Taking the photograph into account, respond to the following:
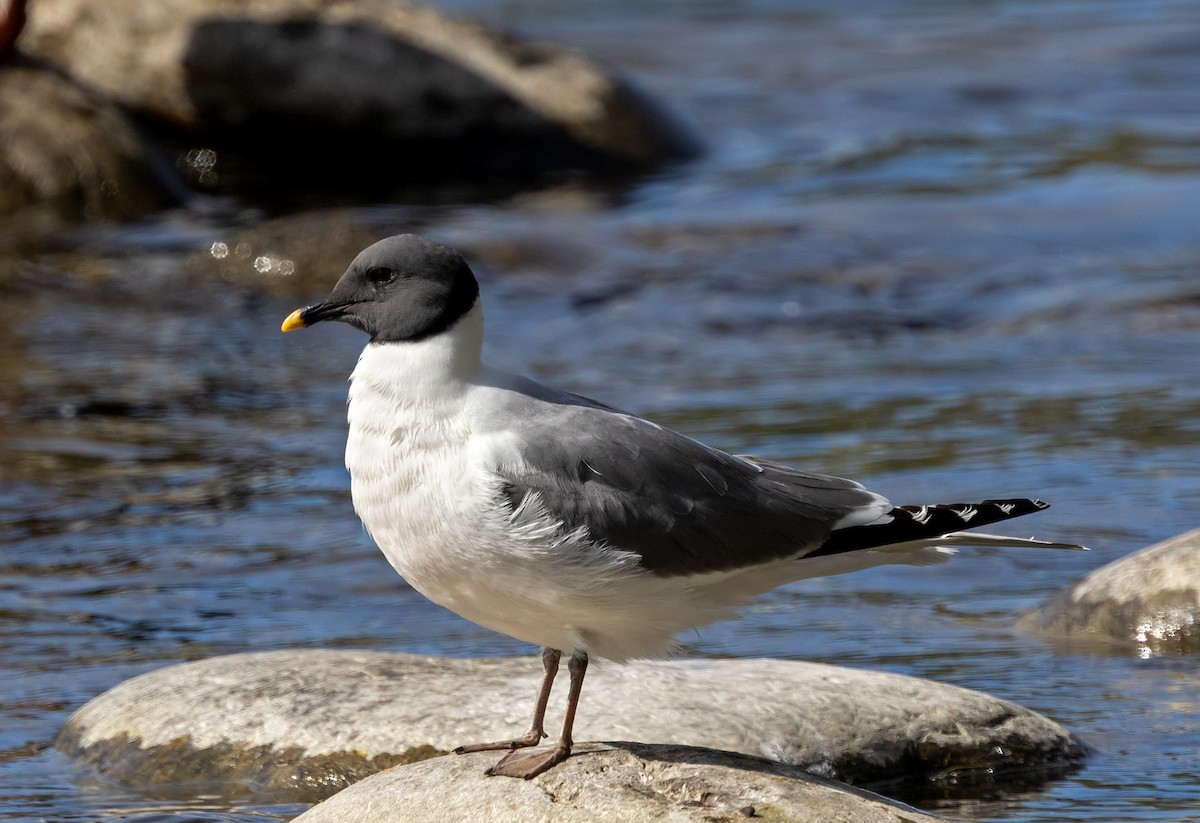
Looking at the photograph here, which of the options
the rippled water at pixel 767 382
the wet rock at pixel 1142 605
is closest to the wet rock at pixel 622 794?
the rippled water at pixel 767 382

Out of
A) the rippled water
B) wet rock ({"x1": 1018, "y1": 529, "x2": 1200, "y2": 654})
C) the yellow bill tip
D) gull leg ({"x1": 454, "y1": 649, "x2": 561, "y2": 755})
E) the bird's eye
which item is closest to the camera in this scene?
the bird's eye

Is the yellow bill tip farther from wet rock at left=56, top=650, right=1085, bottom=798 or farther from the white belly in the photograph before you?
wet rock at left=56, top=650, right=1085, bottom=798

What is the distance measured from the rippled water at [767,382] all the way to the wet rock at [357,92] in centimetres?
92

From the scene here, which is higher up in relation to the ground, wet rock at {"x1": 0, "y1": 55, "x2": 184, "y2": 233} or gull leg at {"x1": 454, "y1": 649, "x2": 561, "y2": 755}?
A: wet rock at {"x1": 0, "y1": 55, "x2": 184, "y2": 233}

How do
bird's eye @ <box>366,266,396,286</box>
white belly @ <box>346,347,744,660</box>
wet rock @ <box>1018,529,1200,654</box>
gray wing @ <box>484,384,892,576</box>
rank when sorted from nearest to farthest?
white belly @ <box>346,347,744,660</box> → gray wing @ <box>484,384,892,576</box> → bird's eye @ <box>366,266,396,286</box> → wet rock @ <box>1018,529,1200,654</box>

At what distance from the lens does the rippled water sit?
6.75 meters

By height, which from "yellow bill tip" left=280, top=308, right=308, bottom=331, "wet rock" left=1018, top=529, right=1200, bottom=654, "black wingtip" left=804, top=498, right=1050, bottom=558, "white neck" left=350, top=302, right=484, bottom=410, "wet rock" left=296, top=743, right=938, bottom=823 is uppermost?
"yellow bill tip" left=280, top=308, right=308, bottom=331

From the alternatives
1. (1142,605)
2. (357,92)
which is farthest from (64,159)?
(1142,605)

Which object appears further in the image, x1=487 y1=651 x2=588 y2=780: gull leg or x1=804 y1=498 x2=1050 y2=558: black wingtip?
x1=487 y1=651 x2=588 y2=780: gull leg

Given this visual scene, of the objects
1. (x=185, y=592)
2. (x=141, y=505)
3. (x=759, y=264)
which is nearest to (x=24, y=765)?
(x=185, y=592)

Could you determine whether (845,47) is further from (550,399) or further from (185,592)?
(550,399)

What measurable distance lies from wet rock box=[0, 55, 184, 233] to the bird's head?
1007 centimetres

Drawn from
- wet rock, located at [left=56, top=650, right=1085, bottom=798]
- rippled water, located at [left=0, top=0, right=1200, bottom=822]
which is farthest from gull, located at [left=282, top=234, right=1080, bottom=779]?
rippled water, located at [left=0, top=0, right=1200, bottom=822]

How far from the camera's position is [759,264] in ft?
44.6
